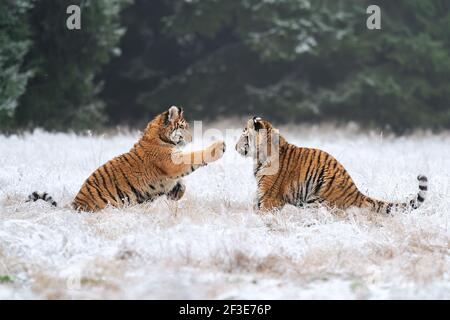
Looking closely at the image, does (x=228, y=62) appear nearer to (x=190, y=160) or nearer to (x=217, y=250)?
(x=190, y=160)

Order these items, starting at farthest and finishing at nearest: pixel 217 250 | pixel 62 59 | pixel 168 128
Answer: pixel 62 59 < pixel 168 128 < pixel 217 250

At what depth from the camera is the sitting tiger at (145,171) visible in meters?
6.79

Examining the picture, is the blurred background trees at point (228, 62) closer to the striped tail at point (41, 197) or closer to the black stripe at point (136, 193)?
the striped tail at point (41, 197)

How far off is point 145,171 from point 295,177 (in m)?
1.44

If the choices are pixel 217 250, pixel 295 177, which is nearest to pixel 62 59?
pixel 295 177

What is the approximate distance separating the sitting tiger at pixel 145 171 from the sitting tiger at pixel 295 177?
38 cm

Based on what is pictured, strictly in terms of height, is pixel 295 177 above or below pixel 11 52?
A: below

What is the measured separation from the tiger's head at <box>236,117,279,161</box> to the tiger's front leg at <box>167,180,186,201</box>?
0.74 m

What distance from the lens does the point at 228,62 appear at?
20484mm

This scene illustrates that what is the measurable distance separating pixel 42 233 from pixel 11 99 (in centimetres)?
948

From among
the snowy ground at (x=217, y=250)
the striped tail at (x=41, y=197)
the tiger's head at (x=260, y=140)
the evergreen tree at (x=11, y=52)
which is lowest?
the snowy ground at (x=217, y=250)

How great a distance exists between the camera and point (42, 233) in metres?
5.79

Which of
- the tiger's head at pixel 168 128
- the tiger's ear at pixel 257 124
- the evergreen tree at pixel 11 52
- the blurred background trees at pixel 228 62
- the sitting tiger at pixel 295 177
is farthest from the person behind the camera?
the blurred background trees at pixel 228 62

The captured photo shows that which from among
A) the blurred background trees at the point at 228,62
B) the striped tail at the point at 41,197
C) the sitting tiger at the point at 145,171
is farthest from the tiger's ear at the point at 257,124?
the blurred background trees at the point at 228,62
